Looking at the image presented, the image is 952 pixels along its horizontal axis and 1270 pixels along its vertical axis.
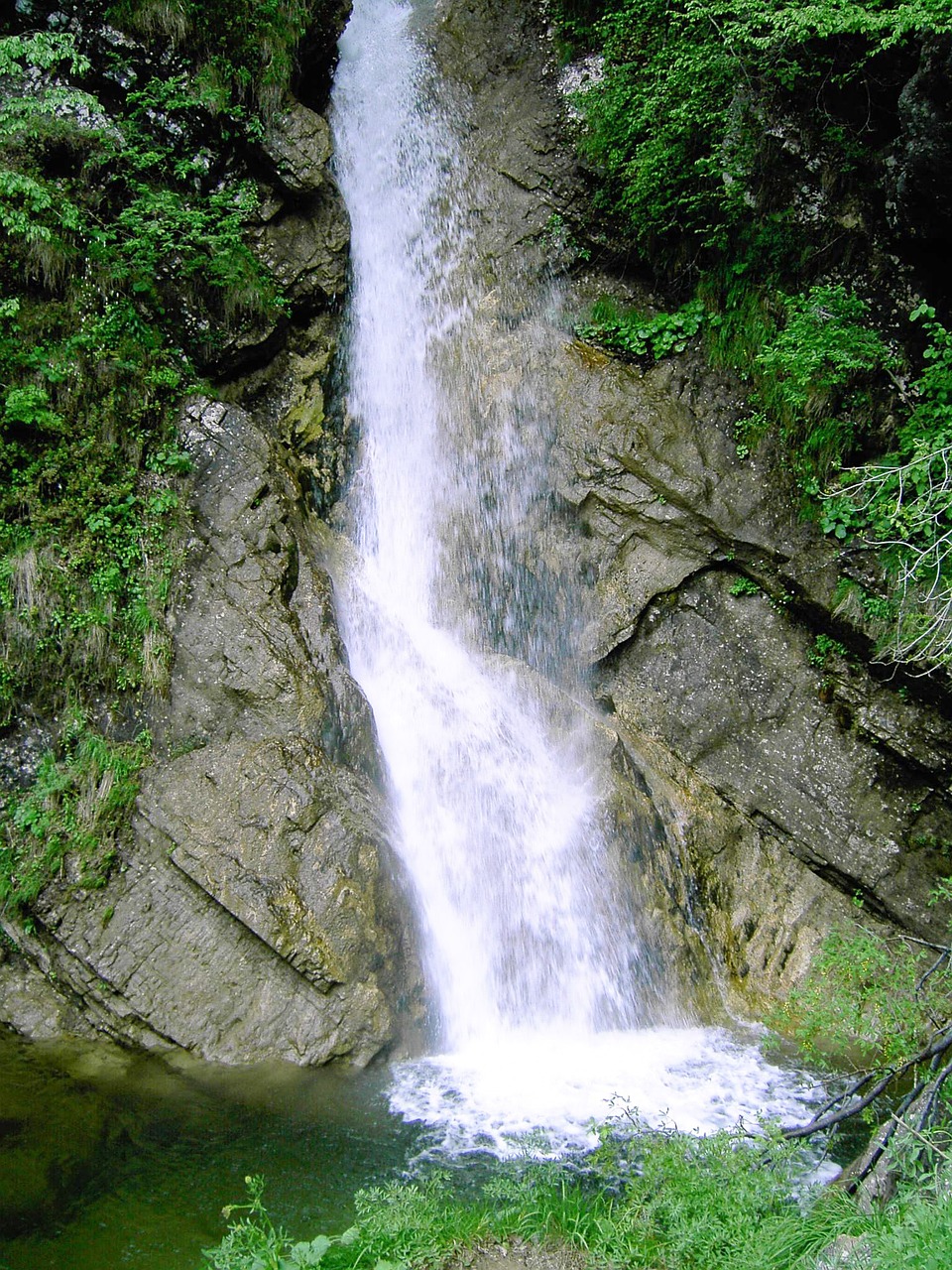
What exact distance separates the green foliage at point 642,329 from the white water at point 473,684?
812 mm

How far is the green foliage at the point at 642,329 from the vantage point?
8.67 meters

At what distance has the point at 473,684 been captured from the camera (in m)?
7.74

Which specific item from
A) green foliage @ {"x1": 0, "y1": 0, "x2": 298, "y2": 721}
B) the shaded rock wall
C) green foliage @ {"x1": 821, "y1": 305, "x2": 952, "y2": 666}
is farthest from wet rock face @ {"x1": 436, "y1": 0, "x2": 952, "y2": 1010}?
green foliage @ {"x1": 0, "y1": 0, "x2": 298, "y2": 721}

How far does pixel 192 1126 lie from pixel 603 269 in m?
8.95

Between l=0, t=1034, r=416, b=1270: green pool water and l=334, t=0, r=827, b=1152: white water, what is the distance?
51 cm

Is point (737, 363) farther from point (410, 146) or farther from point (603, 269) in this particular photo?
point (410, 146)

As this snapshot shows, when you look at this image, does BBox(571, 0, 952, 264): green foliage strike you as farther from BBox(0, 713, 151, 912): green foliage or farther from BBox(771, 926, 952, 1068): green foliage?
BBox(0, 713, 151, 912): green foliage

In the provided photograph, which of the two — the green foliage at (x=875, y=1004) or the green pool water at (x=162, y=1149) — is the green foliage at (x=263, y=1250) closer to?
the green pool water at (x=162, y=1149)

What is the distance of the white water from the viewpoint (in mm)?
5559

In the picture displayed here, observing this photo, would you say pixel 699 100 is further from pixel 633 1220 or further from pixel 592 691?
pixel 633 1220

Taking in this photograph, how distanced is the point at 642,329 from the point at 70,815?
713 cm

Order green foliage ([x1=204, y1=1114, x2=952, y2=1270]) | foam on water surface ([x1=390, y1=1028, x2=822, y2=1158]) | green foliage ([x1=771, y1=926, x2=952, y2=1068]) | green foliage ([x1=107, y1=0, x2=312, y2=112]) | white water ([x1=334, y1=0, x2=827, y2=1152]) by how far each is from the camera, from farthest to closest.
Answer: green foliage ([x1=107, y1=0, x2=312, y2=112]) < white water ([x1=334, y1=0, x2=827, y2=1152]) < foam on water surface ([x1=390, y1=1028, x2=822, y2=1158]) < green foliage ([x1=771, y1=926, x2=952, y2=1068]) < green foliage ([x1=204, y1=1114, x2=952, y2=1270])

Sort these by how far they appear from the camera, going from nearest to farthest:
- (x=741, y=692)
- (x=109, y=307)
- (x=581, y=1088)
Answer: (x=581, y=1088) < (x=109, y=307) < (x=741, y=692)

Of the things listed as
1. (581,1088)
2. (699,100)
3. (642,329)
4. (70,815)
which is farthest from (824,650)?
(70,815)
